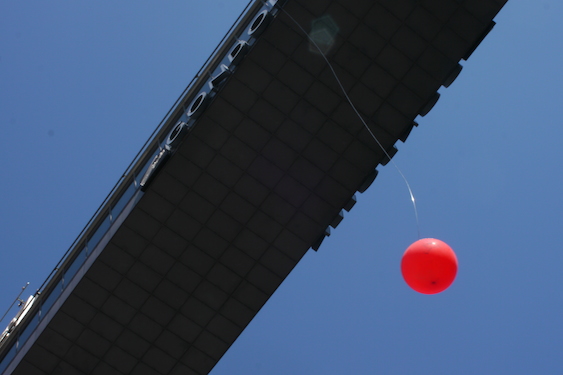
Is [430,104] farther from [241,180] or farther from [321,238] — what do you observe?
[241,180]

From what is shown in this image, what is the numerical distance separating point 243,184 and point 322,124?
12.1 ft

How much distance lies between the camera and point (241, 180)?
26.4 metres

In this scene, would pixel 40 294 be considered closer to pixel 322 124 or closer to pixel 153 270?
pixel 153 270

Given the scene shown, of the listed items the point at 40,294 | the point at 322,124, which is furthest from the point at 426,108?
the point at 40,294

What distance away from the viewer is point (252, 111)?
25484 millimetres

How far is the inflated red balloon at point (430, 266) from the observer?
622 inches

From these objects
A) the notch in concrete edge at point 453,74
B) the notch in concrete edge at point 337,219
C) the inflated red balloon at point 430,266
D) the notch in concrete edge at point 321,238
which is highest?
the notch in concrete edge at point 453,74

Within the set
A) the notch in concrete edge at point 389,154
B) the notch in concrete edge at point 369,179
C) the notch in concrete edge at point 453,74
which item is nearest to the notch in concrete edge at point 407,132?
the notch in concrete edge at point 389,154

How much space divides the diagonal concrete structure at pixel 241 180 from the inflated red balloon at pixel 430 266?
9.72m

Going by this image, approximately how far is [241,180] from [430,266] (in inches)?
467

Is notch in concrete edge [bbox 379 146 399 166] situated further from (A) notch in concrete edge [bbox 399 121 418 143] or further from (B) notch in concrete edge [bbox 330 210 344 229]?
(B) notch in concrete edge [bbox 330 210 344 229]

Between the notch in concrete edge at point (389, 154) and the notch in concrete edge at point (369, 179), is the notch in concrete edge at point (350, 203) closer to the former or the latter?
the notch in concrete edge at point (369, 179)

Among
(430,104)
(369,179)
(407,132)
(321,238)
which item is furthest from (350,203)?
(430,104)

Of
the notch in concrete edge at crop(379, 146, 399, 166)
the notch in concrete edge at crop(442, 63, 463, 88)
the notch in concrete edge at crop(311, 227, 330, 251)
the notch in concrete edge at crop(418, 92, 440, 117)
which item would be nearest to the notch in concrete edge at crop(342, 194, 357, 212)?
the notch in concrete edge at crop(311, 227, 330, 251)
